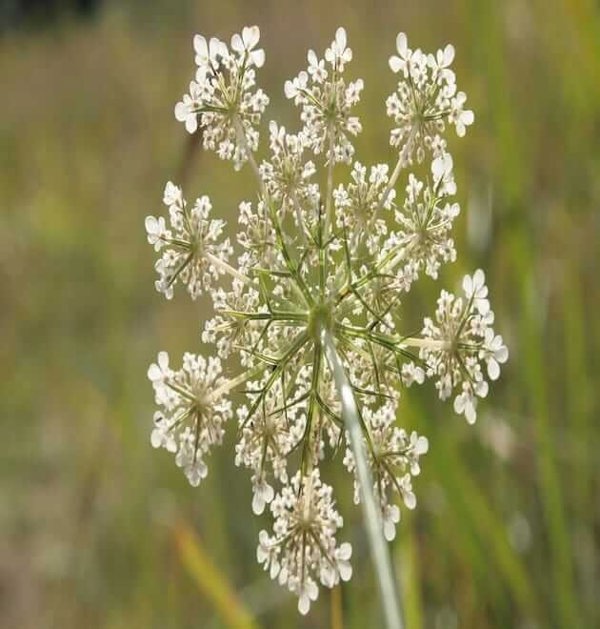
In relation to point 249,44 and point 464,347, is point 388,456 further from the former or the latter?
point 249,44

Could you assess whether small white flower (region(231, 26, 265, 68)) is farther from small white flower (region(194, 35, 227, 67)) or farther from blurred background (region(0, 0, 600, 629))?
blurred background (region(0, 0, 600, 629))

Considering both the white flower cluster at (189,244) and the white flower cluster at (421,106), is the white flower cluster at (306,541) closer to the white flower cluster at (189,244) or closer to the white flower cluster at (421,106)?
the white flower cluster at (189,244)

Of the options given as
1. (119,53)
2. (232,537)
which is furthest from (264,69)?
(232,537)

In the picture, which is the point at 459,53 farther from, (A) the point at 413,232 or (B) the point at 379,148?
(A) the point at 413,232

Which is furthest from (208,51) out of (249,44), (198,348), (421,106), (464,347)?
(198,348)

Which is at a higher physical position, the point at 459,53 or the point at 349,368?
the point at 459,53

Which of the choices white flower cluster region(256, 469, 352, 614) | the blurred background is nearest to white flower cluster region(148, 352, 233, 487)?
white flower cluster region(256, 469, 352, 614)

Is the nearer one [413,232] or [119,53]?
[413,232]
